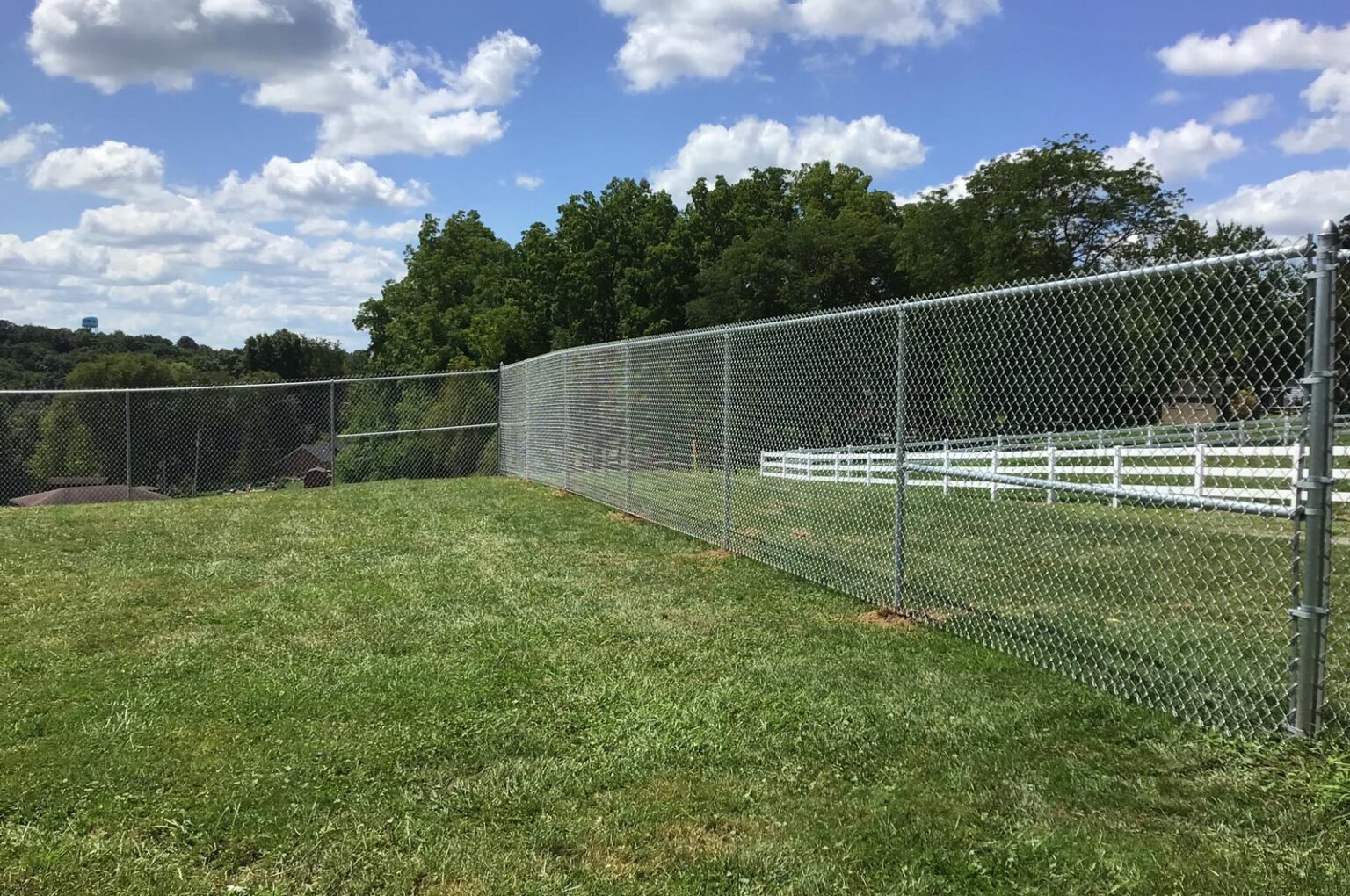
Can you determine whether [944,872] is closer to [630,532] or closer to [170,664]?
[170,664]

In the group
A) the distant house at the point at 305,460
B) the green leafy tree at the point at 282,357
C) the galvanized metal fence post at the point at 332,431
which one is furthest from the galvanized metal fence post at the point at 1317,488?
the green leafy tree at the point at 282,357

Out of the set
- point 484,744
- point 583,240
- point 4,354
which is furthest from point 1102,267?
point 4,354

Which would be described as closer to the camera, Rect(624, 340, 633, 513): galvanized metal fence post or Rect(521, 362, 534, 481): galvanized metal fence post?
Rect(624, 340, 633, 513): galvanized metal fence post

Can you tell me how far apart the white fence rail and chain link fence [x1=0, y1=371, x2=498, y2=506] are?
23.7 feet

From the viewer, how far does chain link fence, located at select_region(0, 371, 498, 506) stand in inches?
534

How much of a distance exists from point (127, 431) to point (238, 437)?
6.89 ft

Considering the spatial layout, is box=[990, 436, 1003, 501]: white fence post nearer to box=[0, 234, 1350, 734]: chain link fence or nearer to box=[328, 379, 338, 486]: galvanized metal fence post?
box=[0, 234, 1350, 734]: chain link fence

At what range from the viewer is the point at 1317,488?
10.7 ft

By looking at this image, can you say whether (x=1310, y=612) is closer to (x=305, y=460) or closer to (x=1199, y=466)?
(x=1199, y=466)

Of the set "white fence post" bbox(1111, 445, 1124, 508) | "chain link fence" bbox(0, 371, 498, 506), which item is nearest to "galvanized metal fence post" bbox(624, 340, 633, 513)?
"white fence post" bbox(1111, 445, 1124, 508)

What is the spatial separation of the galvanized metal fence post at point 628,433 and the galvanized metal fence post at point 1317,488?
7.02 m

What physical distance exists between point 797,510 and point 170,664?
15.9 ft

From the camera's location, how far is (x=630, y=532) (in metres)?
8.93

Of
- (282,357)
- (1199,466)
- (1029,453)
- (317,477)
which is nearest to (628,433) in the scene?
(1029,453)
